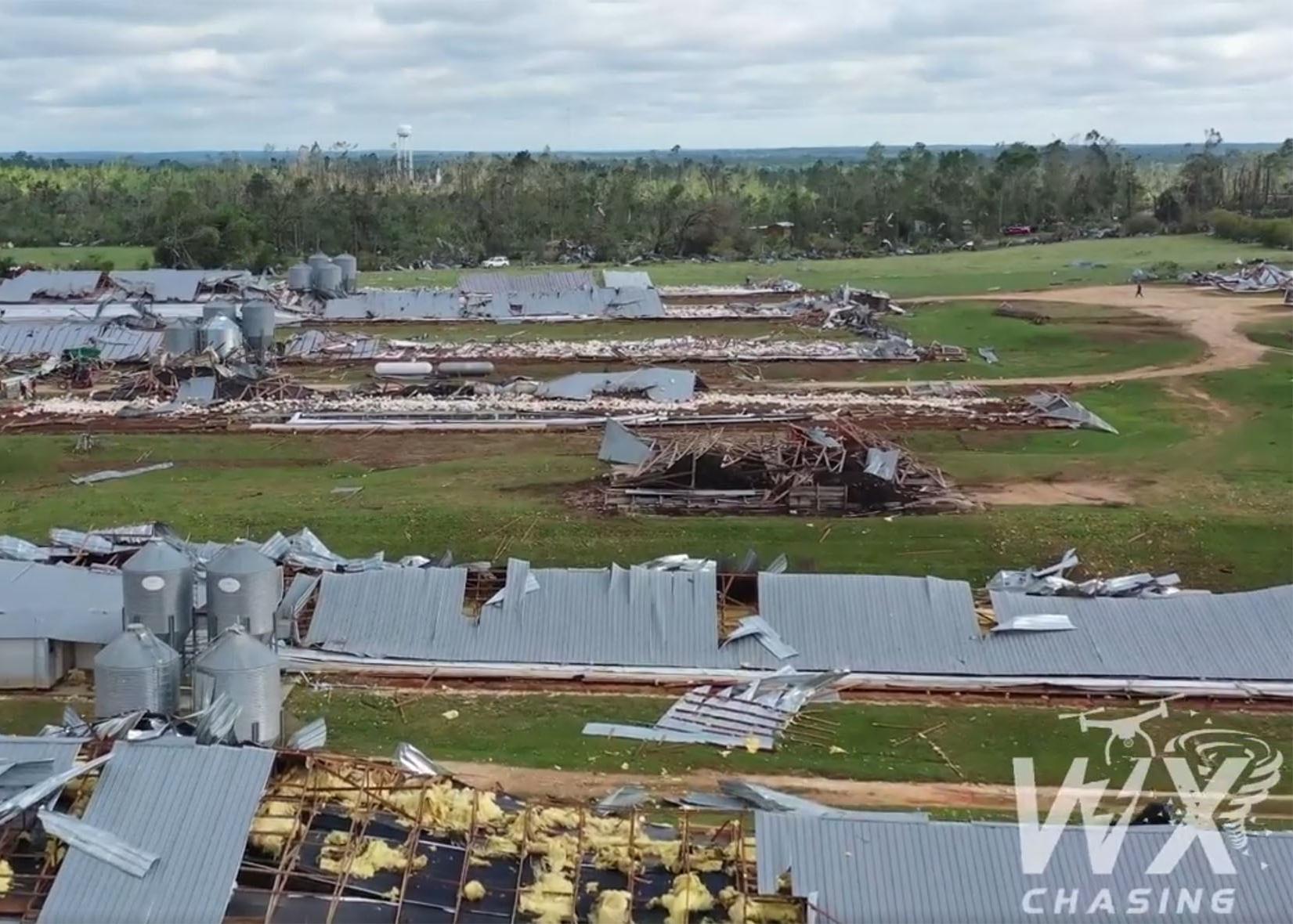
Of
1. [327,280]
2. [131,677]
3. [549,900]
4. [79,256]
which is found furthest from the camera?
[79,256]

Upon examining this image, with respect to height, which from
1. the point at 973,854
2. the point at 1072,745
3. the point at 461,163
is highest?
the point at 461,163

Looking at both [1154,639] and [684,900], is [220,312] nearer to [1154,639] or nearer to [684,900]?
[1154,639]

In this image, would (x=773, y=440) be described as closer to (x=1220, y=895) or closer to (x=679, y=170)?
(x=1220, y=895)

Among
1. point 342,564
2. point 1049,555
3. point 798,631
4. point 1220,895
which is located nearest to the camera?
point 1220,895

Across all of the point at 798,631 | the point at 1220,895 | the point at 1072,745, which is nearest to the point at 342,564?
the point at 798,631

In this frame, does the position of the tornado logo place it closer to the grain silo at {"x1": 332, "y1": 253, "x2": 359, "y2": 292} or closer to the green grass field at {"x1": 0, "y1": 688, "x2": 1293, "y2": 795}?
the green grass field at {"x1": 0, "y1": 688, "x2": 1293, "y2": 795}

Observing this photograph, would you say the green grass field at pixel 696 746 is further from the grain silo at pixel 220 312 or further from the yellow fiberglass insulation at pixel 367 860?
the grain silo at pixel 220 312

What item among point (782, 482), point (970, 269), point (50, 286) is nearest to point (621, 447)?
point (782, 482)
